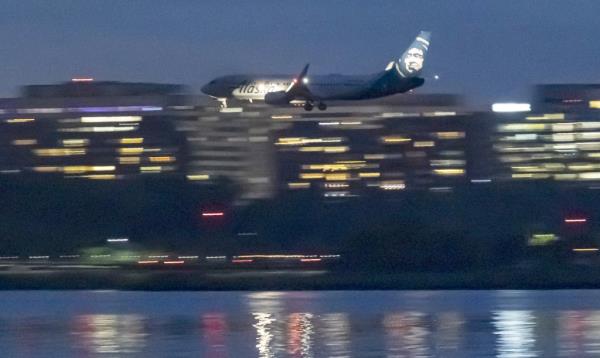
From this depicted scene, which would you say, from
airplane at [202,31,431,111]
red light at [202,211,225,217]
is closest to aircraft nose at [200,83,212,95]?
airplane at [202,31,431,111]

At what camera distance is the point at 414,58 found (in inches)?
2500

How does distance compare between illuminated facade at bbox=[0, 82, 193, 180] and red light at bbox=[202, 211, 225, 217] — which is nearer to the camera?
red light at bbox=[202, 211, 225, 217]

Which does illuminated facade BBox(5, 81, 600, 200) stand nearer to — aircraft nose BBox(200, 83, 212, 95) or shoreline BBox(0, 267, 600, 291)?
aircraft nose BBox(200, 83, 212, 95)

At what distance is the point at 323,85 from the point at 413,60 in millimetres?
6201

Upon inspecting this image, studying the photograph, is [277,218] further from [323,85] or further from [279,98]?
[279,98]

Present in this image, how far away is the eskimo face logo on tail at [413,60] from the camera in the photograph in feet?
203

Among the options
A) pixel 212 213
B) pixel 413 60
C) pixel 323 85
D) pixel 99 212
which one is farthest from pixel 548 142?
pixel 323 85

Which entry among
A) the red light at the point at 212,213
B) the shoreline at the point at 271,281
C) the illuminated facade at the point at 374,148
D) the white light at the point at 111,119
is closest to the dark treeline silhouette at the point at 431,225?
the red light at the point at 212,213

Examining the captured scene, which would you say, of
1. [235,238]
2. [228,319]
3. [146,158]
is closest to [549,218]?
[235,238]

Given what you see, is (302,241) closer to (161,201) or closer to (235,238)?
(235,238)

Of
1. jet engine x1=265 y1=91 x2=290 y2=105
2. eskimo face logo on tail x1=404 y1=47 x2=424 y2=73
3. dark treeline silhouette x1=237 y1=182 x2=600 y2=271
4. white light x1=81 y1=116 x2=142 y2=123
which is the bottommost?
dark treeline silhouette x1=237 y1=182 x2=600 y2=271

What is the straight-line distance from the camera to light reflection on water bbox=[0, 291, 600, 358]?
16.9 m

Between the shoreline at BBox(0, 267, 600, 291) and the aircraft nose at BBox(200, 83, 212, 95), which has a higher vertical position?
the aircraft nose at BBox(200, 83, 212, 95)

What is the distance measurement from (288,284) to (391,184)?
75.2 metres
